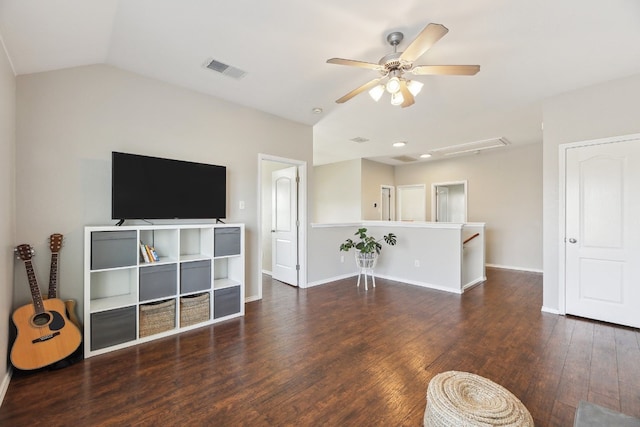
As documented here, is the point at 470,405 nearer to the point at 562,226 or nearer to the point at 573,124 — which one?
the point at 562,226

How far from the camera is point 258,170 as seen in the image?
397 cm

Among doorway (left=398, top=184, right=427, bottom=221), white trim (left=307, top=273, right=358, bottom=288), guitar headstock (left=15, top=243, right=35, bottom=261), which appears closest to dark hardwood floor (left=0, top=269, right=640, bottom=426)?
guitar headstock (left=15, top=243, right=35, bottom=261)

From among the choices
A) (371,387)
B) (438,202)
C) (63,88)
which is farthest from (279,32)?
(438,202)

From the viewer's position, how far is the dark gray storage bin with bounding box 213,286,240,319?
3217mm

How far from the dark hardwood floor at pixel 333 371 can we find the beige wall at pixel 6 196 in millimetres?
426

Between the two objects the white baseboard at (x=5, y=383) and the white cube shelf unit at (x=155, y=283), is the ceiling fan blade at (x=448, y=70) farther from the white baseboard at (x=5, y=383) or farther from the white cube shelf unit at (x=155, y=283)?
the white baseboard at (x=5, y=383)

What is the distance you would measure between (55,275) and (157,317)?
0.90 m

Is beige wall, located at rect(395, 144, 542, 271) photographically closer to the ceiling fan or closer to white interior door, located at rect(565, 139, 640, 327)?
white interior door, located at rect(565, 139, 640, 327)

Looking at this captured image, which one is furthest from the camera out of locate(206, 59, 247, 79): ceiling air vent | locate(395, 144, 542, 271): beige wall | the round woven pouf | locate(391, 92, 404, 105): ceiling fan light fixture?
locate(395, 144, 542, 271): beige wall

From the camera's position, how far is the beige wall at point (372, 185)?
7.38m

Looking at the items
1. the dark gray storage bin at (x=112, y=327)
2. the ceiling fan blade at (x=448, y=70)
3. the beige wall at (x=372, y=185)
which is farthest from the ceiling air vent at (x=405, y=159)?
the dark gray storage bin at (x=112, y=327)

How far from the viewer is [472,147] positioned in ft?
19.7

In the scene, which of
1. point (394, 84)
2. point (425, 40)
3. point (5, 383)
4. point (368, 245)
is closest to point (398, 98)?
point (394, 84)

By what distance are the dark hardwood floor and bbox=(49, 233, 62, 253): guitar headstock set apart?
974mm
